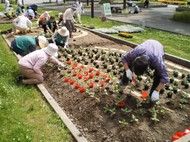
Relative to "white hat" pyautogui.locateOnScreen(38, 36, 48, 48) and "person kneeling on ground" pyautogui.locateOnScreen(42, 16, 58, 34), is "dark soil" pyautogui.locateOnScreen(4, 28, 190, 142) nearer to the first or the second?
"white hat" pyautogui.locateOnScreen(38, 36, 48, 48)

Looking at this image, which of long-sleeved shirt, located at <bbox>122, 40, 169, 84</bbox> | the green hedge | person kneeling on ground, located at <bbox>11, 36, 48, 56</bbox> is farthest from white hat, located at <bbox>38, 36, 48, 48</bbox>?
the green hedge

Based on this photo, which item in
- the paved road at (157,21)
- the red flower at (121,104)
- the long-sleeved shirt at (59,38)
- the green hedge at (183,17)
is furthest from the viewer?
the green hedge at (183,17)

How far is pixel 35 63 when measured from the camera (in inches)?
244

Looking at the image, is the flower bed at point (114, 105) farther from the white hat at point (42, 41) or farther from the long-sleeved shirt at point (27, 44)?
the long-sleeved shirt at point (27, 44)

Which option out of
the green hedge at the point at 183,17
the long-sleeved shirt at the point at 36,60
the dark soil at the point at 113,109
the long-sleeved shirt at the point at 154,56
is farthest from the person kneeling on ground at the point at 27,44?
the green hedge at the point at 183,17

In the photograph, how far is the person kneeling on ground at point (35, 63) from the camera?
6074 millimetres

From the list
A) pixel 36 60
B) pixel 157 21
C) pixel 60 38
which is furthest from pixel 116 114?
pixel 157 21

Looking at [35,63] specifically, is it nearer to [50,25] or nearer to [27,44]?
[27,44]

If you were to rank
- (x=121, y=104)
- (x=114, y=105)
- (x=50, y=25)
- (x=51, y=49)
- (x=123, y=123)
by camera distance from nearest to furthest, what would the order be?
1. (x=123, y=123)
2. (x=121, y=104)
3. (x=114, y=105)
4. (x=51, y=49)
5. (x=50, y=25)

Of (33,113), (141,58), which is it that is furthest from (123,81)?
(33,113)

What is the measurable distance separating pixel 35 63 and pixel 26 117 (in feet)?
5.48

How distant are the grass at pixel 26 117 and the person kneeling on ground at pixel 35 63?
0.79 feet

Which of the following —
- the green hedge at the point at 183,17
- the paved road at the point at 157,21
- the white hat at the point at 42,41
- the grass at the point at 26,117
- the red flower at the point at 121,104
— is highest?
the white hat at the point at 42,41

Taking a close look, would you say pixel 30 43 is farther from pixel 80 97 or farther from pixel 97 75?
pixel 80 97
